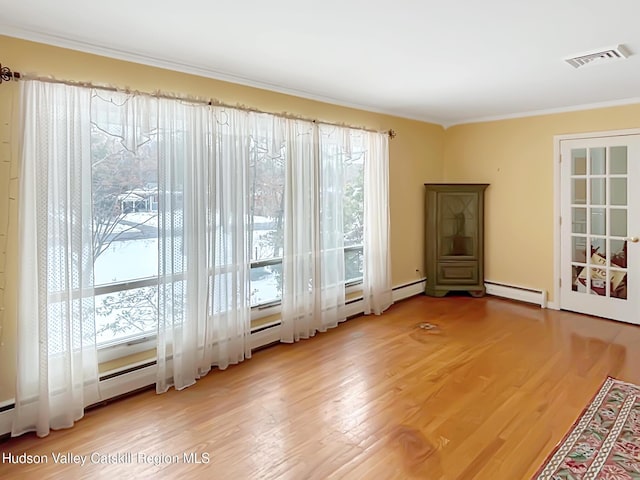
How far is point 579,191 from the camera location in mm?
5148

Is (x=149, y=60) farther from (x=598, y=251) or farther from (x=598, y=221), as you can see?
(x=598, y=251)

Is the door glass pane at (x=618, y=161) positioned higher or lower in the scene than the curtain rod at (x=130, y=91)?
lower

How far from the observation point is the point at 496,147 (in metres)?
5.84

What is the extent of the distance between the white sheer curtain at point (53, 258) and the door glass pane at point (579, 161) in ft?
16.8

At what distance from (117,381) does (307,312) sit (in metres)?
1.87

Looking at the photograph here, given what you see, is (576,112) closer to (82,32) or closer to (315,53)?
(315,53)

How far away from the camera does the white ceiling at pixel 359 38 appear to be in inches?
92.5

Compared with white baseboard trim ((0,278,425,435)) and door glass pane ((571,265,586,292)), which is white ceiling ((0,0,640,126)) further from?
white baseboard trim ((0,278,425,435))

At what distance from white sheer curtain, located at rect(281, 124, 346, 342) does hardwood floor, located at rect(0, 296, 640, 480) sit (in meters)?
0.29

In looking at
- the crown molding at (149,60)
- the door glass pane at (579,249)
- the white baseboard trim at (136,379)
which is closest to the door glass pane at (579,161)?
the door glass pane at (579,249)

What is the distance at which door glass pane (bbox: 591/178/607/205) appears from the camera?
4941 millimetres

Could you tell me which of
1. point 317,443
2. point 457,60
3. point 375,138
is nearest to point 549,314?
point 375,138

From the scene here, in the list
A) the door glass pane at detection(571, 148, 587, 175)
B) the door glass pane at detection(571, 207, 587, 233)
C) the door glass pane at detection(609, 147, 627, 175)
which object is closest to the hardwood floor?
the door glass pane at detection(571, 207, 587, 233)

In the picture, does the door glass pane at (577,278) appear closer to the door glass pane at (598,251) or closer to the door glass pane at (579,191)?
the door glass pane at (598,251)
